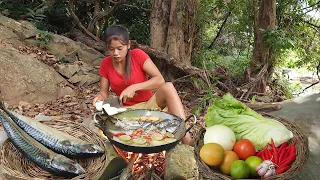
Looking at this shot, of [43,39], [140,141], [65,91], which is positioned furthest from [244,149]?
[43,39]

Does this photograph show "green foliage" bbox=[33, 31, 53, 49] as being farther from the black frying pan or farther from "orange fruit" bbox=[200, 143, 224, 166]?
"orange fruit" bbox=[200, 143, 224, 166]

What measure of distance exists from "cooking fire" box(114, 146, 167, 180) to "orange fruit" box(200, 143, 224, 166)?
29.1 inches

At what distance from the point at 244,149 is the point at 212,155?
253mm

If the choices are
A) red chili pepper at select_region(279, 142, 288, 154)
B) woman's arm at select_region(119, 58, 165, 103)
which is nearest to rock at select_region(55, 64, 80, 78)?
woman's arm at select_region(119, 58, 165, 103)

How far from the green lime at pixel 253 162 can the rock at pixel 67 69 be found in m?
4.80

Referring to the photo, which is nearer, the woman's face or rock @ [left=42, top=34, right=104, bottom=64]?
the woman's face

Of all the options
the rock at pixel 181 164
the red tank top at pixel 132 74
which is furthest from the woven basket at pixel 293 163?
the red tank top at pixel 132 74

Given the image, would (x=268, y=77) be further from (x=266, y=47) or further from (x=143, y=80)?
(x=143, y=80)

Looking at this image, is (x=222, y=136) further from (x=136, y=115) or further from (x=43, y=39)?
(x=43, y=39)

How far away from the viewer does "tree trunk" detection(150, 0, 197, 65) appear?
19.8 feet

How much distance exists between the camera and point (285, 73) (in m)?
8.20

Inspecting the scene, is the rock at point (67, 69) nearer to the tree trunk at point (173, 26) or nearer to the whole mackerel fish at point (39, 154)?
the tree trunk at point (173, 26)

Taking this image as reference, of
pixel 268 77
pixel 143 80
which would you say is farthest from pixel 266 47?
pixel 143 80

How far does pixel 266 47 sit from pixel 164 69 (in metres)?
1.95
